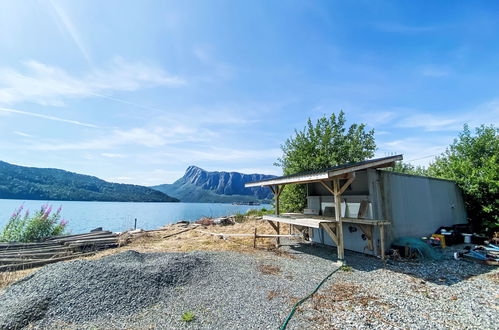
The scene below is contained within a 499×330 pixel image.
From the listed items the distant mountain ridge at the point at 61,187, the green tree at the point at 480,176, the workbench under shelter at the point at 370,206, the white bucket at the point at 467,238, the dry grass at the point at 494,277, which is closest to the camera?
the dry grass at the point at 494,277

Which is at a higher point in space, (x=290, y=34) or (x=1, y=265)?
(x=290, y=34)

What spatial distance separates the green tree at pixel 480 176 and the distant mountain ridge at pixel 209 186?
311ft

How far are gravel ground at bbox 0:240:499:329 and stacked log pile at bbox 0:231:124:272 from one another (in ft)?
9.96

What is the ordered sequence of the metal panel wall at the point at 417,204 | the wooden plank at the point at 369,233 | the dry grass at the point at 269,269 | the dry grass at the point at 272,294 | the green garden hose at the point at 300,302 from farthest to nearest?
the metal panel wall at the point at 417,204 → the wooden plank at the point at 369,233 → the dry grass at the point at 269,269 → the dry grass at the point at 272,294 → the green garden hose at the point at 300,302

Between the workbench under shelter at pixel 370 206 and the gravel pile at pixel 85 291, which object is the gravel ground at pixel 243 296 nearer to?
the gravel pile at pixel 85 291

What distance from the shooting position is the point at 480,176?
411 inches

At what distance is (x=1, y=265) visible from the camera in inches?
255

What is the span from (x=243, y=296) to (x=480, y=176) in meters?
13.0

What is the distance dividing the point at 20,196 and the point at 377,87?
268 ft

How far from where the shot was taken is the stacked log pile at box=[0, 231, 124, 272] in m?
6.75

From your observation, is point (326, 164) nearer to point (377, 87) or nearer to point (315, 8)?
point (377, 87)

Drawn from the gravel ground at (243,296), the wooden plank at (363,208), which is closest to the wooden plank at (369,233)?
the wooden plank at (363,208)

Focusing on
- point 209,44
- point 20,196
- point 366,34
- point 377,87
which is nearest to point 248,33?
point 209,44

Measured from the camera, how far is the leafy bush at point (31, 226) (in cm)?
871
